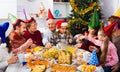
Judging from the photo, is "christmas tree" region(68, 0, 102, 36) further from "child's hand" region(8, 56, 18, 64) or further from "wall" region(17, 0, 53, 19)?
"child's hand" region(8, 56, 18, 64)

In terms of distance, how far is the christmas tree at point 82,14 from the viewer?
5113 mm

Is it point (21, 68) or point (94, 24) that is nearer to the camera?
point (21, 68)

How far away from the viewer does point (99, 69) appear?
6.57 feet

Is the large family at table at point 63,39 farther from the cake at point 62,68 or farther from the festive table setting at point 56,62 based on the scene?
the cake at point 62,68

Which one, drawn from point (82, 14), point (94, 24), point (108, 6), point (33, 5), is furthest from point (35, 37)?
point (108, 6)

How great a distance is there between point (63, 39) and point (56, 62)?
1119 mm

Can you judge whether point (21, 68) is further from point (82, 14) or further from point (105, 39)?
point (82, 14)

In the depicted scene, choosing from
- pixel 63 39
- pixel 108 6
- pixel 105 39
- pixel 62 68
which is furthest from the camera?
pixel 108 6

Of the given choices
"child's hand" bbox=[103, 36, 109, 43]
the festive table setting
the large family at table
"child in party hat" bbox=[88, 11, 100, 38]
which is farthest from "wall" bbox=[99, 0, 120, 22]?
the festive table setting

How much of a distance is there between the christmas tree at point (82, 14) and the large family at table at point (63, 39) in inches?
57.4

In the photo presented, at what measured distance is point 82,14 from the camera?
16.9ft

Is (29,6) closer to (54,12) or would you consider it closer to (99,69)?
(54,12)

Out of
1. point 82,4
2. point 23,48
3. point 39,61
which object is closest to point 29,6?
point 82,4

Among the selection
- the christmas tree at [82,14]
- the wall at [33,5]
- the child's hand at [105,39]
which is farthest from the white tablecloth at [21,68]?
the wall at [33,5]
